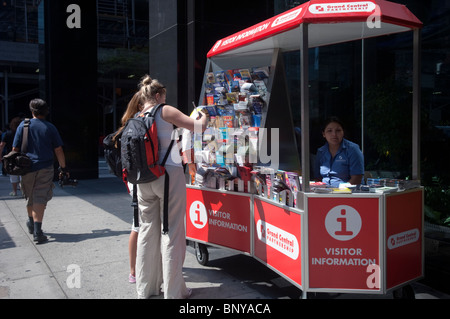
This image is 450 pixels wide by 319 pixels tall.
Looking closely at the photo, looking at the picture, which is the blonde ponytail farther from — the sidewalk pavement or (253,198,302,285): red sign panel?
the sidewalk pavement

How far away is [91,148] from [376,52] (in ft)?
28.1

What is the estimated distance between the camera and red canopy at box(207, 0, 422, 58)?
3.02 meters

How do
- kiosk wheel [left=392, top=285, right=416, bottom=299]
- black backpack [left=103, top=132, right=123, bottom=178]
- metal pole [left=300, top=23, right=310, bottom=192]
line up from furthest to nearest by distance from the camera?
black backpack [left=103, top=132, right=123, bottom=178] → kiosk wheel [left=392, top=285, right=416, bottom=299] → metal pole [left=300, top=23, right=310, bottom=192]

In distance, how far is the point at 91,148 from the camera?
11.9 metres

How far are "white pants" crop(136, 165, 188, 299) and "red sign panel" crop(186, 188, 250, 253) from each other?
2.30 feet

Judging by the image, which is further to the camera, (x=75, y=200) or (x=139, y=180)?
(x=75, y=200)

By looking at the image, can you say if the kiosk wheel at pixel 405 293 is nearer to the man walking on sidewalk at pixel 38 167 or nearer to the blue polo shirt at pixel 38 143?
the man walking on sidewalk at pixel 38 167

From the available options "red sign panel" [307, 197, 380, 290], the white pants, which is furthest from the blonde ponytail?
"red sign panel" [307, 197, 380, 290]

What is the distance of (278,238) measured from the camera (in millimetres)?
3451

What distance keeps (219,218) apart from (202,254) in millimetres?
571

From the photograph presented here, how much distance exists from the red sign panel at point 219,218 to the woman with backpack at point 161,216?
2.29ft

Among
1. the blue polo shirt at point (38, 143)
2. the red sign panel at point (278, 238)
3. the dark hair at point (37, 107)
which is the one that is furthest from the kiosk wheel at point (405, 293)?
the dark hair at point (37, 107)
